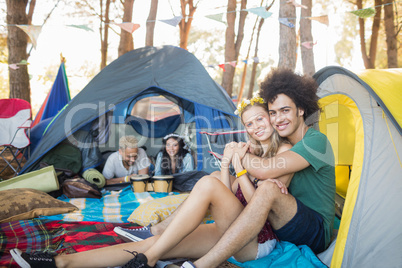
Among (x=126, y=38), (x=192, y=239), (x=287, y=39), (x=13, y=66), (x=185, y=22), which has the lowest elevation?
(x=192, y=239)

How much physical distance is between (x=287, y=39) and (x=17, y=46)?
16.2 ft

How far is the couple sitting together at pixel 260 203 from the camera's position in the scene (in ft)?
5.61

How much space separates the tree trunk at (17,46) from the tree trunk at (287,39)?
466 centimetres

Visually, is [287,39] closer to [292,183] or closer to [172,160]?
[172,160]

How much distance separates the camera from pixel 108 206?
3266 mm

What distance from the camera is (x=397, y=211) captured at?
1.87 meters

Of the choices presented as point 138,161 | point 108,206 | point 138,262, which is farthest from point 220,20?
point 138,262

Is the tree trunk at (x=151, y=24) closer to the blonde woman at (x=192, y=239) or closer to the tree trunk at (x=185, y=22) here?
the tree trunk at (x=185, y=22)

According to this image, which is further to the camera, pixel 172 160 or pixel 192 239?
pixel 172 160

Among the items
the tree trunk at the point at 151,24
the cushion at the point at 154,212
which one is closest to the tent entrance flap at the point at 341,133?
the cushion at the point at 154,212

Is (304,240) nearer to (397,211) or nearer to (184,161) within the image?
(397,211)

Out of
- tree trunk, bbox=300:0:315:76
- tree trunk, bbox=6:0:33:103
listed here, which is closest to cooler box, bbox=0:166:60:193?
tree trunk, bbox=6:0:33:103

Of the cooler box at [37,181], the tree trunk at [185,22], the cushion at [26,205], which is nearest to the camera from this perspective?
the cushion at [26,205]

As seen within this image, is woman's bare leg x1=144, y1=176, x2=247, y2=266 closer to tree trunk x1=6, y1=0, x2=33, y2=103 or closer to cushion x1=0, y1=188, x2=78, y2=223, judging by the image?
cushion x1=0, y1=188, x2=78, y2=223
